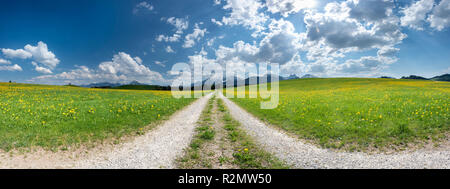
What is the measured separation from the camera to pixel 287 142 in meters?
8.86

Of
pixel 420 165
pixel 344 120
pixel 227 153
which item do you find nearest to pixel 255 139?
pixel 227 153

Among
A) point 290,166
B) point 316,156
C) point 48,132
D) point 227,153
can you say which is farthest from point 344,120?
point 48,132

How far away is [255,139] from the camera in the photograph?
365 inches

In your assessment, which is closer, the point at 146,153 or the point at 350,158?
the point at 350,158

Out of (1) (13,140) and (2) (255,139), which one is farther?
(2) (255,139)

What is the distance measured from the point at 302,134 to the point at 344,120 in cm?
405

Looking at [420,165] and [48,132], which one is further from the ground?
[48,132]

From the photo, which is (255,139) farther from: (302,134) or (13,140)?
(13,140)
